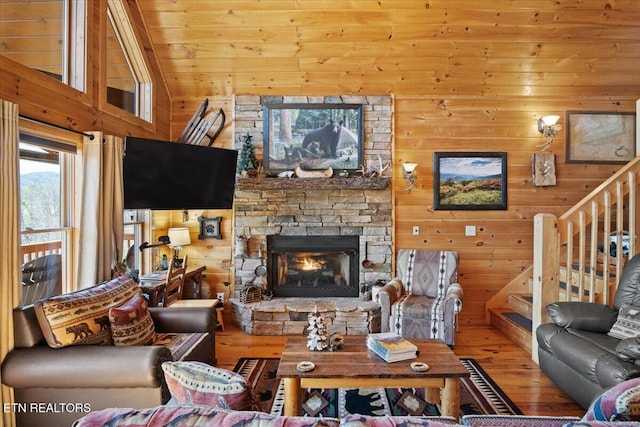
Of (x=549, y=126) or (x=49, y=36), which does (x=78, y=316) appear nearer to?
(x=49, y=36)

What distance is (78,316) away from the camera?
228cm

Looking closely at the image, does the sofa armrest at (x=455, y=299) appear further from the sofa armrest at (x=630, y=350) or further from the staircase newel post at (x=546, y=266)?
the sofa armrest at (x=630, y=350)

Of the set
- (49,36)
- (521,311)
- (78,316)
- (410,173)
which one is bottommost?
(521,311)

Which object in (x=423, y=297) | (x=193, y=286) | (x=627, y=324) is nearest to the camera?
(x=627, y=324)

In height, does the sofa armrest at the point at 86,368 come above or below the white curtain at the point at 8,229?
below

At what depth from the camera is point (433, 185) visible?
14.9 feet

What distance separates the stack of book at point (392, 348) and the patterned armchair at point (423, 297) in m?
1.17

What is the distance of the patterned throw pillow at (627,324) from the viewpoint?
8.20ft

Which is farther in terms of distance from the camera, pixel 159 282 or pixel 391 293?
pixel 391 293

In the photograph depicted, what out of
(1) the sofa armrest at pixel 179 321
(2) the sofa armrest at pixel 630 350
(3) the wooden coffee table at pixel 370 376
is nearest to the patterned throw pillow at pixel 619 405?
(3) the wooden coffee table at pixel 370 376

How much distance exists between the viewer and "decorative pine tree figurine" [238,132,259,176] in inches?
170

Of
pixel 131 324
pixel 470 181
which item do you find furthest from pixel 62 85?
pixel 470 181

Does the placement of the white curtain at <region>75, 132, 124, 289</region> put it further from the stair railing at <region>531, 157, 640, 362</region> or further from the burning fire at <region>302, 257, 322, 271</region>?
the stair railing at <region>531, 157, 640, 362</region>

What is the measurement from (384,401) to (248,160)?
112 inches
